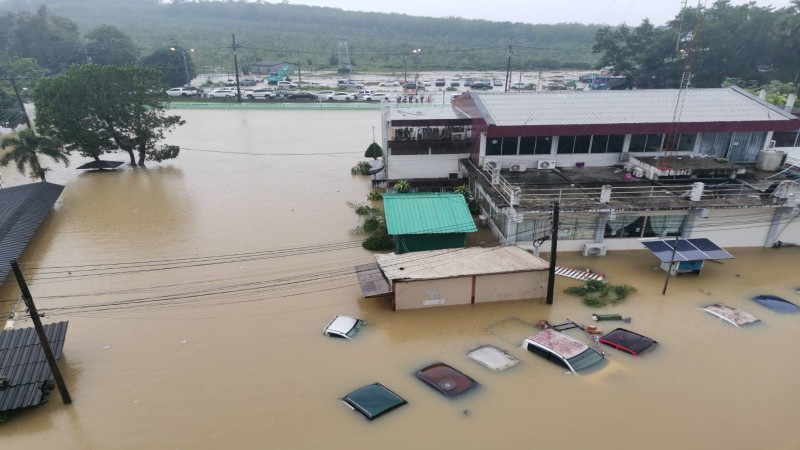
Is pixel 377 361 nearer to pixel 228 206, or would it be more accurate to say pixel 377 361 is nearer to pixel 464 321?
pixel 464 321

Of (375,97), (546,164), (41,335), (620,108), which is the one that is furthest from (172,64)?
(41,335)

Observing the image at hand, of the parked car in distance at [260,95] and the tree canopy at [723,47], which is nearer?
the tree canopy at [723,47]

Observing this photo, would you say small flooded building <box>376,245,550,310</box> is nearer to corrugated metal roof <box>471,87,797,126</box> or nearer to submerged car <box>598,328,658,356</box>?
submerged car <box>598,328,658,356</box>

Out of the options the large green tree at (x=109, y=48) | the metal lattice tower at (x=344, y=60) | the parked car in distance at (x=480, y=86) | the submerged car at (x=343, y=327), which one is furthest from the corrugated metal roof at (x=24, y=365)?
the metal lattice tower at (x=344, y=60)

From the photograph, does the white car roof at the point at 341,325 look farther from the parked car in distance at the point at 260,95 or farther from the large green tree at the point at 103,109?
the parked car in distance at the point at 260,95

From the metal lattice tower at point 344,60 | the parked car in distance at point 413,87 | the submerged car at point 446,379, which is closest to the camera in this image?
the submerged car at point 446,379

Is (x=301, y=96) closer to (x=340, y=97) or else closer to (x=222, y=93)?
(x=340, y=97)
